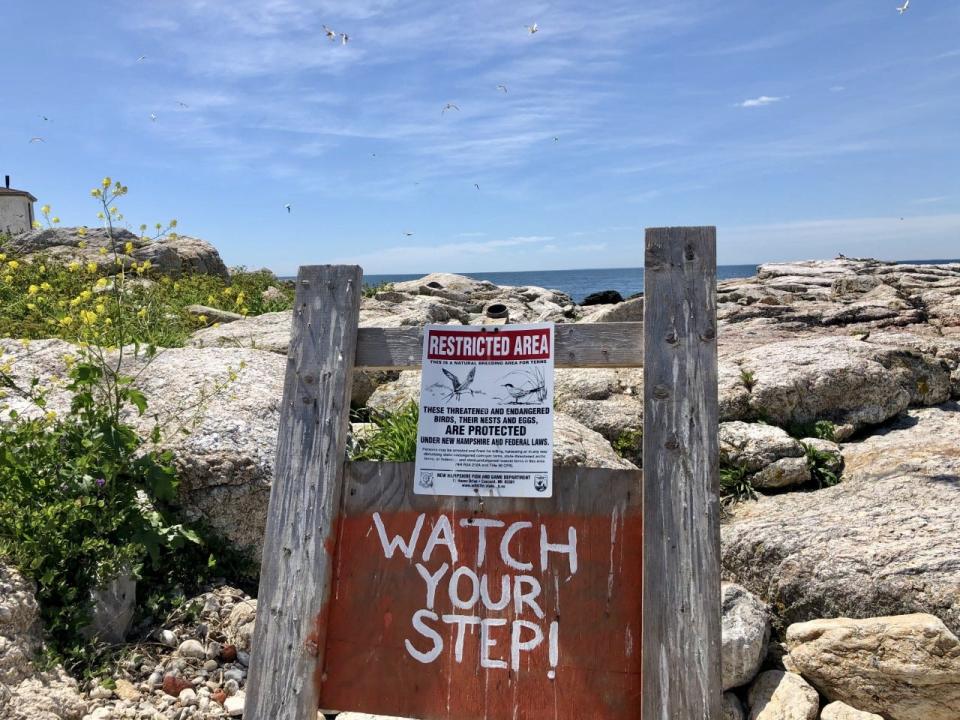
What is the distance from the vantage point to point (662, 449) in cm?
292

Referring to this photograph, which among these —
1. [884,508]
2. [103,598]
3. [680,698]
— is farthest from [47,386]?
[884,508]

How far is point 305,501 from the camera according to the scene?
10.5ft

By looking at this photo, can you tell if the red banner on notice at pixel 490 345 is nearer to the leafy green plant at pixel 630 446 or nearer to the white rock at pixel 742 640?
the white rock at pixel 742 640

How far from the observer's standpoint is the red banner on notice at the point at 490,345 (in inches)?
125

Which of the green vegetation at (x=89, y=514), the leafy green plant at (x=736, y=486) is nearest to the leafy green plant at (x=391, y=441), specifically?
the green vegetation at (x=89, y=514)

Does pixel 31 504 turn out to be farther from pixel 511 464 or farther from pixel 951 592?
pixel 951 592

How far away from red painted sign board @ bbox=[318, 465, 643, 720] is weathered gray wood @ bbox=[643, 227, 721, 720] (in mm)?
107

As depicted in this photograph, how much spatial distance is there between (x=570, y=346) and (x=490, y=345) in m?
0.33

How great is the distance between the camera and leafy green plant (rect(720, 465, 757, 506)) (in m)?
6.55

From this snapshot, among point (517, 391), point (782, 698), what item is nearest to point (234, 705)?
point (517, 391)

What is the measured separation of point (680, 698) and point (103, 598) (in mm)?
3371

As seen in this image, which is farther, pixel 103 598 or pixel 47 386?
pixel 47 386

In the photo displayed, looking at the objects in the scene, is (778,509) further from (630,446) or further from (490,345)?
(490,345)

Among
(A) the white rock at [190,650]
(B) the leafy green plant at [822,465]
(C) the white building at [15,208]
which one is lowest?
(A) the white rock at [190,650]
